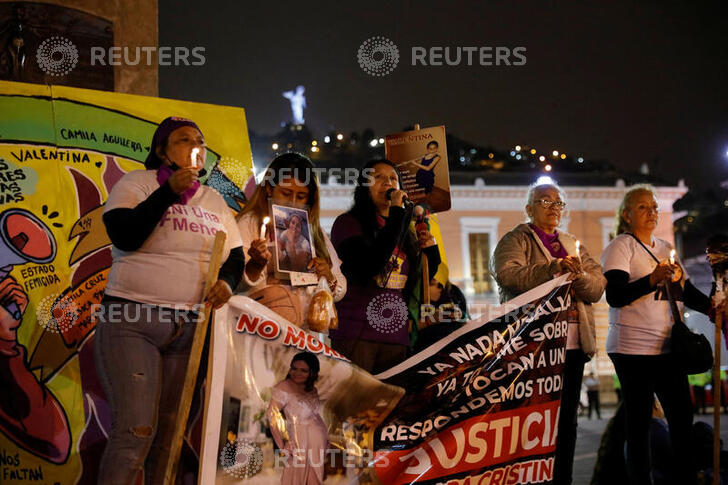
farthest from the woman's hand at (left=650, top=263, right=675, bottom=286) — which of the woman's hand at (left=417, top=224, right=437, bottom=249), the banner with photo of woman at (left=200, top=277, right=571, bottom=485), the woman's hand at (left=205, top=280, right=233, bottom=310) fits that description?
the woman's hand at (left=205, top=280, right=233, bottom=310)

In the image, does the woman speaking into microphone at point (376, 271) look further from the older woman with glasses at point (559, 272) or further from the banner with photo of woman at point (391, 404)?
the older woman with glasses at point (559, 272)

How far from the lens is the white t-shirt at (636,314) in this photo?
506 cm

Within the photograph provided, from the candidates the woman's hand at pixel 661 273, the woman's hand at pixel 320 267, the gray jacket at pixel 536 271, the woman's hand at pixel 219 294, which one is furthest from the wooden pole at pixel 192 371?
the woman's hand at pixel 661 273

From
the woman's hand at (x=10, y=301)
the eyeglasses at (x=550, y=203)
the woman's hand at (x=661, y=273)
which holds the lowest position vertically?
the woman's hand at (x=10, y=301)

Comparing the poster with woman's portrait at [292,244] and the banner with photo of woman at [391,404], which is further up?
the poster with woman's portrait at [292,244]

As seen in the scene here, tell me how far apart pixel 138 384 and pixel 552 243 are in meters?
2.97

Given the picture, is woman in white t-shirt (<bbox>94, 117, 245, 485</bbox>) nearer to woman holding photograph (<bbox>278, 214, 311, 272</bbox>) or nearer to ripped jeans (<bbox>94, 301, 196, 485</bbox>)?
ripped jeans (<bbox>94, 301, 196, 485</bbox>)

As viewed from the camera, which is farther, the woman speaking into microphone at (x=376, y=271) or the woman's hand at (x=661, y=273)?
the woman's hand at (x=661, y=273)

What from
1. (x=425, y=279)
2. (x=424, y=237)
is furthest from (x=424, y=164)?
(x=425, y=279)

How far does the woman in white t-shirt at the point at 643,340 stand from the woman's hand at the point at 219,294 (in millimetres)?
2759

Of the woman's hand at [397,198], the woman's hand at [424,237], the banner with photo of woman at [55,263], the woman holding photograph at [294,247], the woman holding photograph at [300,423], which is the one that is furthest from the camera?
the woman's hand at [424,237]

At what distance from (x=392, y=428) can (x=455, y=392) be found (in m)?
0.44

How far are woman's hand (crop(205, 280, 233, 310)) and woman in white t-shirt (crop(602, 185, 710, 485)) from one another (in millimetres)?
2759

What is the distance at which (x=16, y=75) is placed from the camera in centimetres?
555
